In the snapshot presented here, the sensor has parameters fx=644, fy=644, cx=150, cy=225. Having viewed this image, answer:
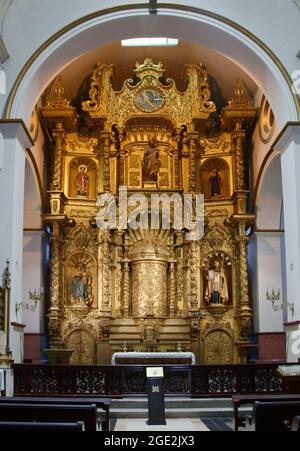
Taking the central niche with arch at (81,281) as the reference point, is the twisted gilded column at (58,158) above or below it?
above

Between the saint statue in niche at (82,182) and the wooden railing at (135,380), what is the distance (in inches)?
327

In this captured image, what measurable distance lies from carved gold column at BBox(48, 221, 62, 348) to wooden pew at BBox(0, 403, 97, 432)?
11385 mm

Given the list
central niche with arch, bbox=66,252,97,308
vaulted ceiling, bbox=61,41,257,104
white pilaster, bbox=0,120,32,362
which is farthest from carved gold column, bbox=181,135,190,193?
white pilaster, bbox=0,120,32,362

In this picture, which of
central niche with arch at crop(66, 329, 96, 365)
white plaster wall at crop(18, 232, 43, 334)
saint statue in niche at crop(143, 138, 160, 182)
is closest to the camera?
white plaster wall at crop(18, 232, 43, 334)

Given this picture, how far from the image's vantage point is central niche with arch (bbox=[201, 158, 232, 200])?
19.8 meters

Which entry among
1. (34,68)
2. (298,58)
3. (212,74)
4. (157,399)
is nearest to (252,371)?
(157,399)

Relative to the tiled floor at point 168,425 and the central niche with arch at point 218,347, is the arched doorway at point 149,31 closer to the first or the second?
the tiled floor at point 168,425

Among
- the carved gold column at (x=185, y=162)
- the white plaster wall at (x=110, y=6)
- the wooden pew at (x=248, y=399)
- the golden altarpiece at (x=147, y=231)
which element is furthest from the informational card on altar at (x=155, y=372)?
the carved gold column at (x=185, y=162)

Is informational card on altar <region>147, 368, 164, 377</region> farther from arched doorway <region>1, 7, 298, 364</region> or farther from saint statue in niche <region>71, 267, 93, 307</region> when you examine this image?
saint statue in niche <region>71, 267, 93, 307</region>

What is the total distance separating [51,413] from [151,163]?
Answer: 13.4 metres

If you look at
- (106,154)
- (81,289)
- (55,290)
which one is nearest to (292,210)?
(106,154)

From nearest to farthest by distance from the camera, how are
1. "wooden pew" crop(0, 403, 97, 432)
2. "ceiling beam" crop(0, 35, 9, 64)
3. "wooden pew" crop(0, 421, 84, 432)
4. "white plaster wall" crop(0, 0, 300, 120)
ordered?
"wooden pew" crop(0, 421, 84, 432)
"wooden pew" crop(0, 403, 97, 432)
"ceiling beam" crop(0, 35, 9, 64)
"white plaster wall" crop(0, 0, 300, 120)

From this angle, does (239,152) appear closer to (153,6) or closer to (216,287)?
(216,287)

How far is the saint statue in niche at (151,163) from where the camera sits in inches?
760
